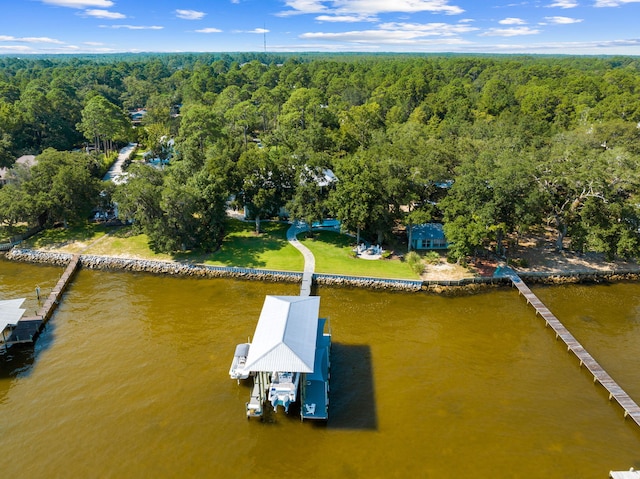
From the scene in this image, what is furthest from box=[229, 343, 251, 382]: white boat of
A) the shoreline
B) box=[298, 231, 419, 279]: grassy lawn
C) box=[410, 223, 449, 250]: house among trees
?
box=[410, 223, 449, 250]: house among trees

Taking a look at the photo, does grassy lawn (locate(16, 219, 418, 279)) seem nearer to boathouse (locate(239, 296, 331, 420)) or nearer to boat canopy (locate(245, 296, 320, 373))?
boat canopy (locate(245, 296, 320, 373))

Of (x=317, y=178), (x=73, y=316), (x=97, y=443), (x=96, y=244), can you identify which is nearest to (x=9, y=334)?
(x=73, y=316)

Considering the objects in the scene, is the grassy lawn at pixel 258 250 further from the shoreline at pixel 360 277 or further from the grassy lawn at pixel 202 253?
the shoreline at pixel 360 277

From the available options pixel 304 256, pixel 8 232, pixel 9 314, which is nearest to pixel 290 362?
A: pixel 304 256

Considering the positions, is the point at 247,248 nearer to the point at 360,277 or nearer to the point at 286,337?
the point at 360,277

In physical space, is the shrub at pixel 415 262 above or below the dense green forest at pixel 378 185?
below

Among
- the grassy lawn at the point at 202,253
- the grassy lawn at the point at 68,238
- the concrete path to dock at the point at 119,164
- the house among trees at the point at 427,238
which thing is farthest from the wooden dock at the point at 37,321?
the house among trees at the point at 427,238
